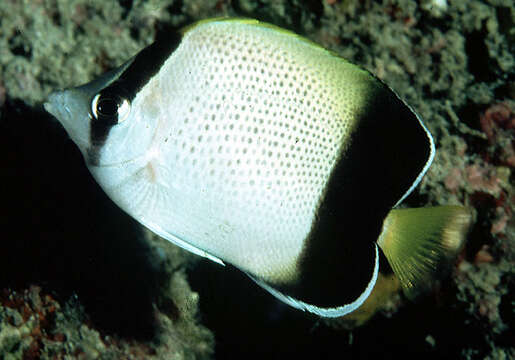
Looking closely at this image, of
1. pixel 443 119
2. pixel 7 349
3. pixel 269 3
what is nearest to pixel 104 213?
Result: pixel 7 349

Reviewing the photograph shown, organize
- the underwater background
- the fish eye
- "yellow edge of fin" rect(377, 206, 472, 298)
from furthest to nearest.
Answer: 1. the underwater background
2. "yellow edge of fin" rect(377, 206, 472, 298)
3. the fish eye

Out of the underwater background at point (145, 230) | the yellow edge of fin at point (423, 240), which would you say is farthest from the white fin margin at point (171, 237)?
the underwater background at point (145, 230)

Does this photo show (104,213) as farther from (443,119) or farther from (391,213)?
(443,119)

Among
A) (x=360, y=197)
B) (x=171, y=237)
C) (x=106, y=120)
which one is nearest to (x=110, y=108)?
(x=106, y=120)

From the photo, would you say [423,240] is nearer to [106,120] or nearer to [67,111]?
[106,120]

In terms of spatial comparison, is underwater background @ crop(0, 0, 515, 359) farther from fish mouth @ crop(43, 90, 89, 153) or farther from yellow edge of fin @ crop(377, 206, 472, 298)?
fish mouth @ crop(43, 90, 89, 153)

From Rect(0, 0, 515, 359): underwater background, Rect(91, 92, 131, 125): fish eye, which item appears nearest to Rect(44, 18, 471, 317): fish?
Rect(91, 92, 131, 125): fish eye

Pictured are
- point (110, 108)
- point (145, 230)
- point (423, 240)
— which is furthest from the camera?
point (145, 230)
